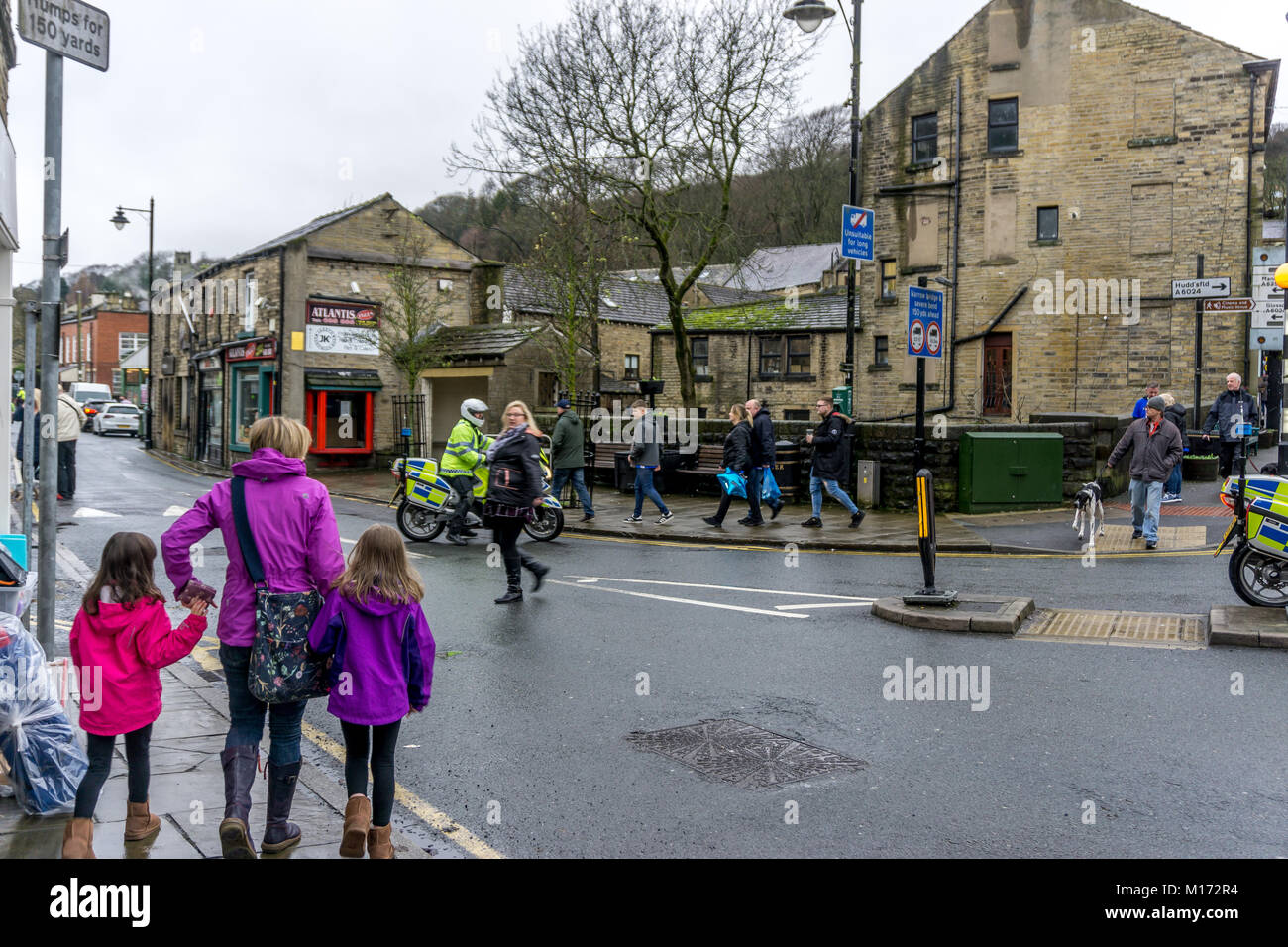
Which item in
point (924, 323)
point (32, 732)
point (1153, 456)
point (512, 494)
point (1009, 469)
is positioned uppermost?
point (924, 323)

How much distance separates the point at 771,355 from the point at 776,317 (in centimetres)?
138

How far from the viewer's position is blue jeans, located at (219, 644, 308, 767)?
4586 mm

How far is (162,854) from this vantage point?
14.4ft

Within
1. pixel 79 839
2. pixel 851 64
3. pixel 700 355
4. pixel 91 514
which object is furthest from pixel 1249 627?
pixel 700 355

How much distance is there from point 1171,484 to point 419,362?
19.9 metres

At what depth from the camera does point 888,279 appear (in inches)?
1287

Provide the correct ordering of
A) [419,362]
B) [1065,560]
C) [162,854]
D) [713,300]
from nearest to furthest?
1. [162,854]
2. [1065,560]
3. [419,362]
4. [713,300]

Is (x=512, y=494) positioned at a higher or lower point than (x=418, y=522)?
higher

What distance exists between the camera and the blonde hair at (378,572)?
173 inches

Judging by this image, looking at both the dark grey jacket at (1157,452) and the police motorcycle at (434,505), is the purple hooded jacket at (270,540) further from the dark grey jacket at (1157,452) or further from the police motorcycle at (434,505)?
the dark grey jacket at (1157,452)

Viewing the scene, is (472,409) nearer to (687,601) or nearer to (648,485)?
(648,485)

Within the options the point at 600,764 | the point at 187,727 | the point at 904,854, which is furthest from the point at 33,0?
the point at 904,854

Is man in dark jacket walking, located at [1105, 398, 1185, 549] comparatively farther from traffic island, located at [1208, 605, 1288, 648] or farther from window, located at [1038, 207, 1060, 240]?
window, located at [1038, 207, 1060, 240]

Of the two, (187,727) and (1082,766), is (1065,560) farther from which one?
(187,727)
